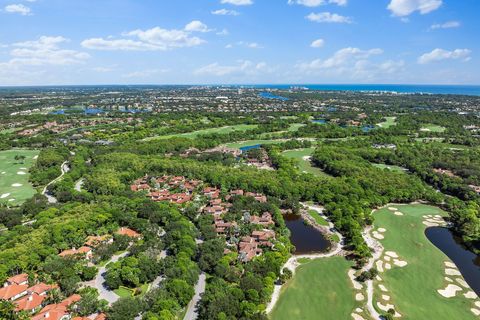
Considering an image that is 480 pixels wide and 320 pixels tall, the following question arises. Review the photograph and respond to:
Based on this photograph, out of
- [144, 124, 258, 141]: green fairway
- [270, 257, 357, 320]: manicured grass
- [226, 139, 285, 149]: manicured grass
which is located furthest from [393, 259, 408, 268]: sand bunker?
[144, 124, 258, 141]: green fairway

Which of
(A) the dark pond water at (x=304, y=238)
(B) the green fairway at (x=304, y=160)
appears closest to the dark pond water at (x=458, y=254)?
(A) the dark pond water at (x=304, y=238)

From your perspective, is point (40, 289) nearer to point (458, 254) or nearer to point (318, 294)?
point (318, 294)

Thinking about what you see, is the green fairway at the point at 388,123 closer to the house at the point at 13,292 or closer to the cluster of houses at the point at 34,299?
the cluster of houses at the point at 34,299

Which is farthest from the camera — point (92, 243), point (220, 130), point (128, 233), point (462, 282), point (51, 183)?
point (220, 130)

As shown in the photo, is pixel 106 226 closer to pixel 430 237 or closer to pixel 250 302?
pixel 250 302

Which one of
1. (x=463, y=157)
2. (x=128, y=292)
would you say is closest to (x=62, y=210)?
(x=128, y=292)

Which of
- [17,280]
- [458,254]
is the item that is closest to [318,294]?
[458,254]
